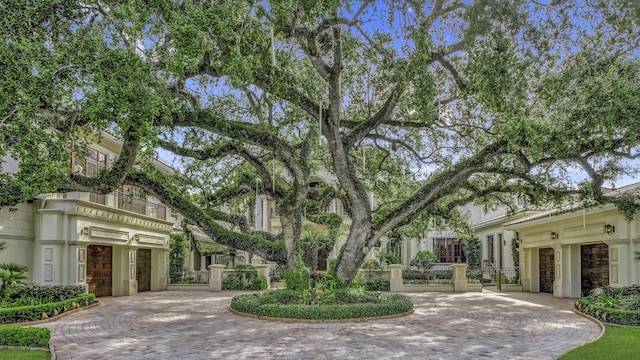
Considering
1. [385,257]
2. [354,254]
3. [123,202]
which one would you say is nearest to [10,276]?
[123,202]

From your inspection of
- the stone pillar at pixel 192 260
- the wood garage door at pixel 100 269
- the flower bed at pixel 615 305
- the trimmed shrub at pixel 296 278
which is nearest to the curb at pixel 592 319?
the flower bed at pixel 615 305

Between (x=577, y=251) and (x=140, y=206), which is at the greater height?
(x=140, y=206)

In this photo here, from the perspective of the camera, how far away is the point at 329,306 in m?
12.9

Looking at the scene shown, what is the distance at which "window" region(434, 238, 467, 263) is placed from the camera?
35531 millimetres

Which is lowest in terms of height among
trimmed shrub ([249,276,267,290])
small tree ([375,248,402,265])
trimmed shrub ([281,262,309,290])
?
trimmed shrub ([249,276,267,290])

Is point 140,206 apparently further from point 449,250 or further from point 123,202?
point 449,250

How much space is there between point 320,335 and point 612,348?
5580 mm

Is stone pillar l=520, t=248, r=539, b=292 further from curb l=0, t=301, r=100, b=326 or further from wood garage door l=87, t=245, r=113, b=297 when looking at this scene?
wood garage door l=87, t=245, r=113, b=297

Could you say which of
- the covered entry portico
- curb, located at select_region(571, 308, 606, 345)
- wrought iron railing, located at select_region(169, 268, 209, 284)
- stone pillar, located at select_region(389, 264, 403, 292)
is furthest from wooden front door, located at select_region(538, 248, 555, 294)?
wrought iron railing, located at select_region(169, 268, 209, 284)

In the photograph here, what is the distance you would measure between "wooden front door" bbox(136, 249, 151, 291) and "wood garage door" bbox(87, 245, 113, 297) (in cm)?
225

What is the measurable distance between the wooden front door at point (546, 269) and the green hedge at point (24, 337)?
19.8 meters

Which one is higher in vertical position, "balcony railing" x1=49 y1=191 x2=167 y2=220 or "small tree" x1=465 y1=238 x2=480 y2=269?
"balcony railing" x1=49 y1=191 x2=167 y2=220

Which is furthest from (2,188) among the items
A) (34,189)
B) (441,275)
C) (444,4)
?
(441,275)

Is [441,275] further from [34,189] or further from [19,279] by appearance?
[34,189]
